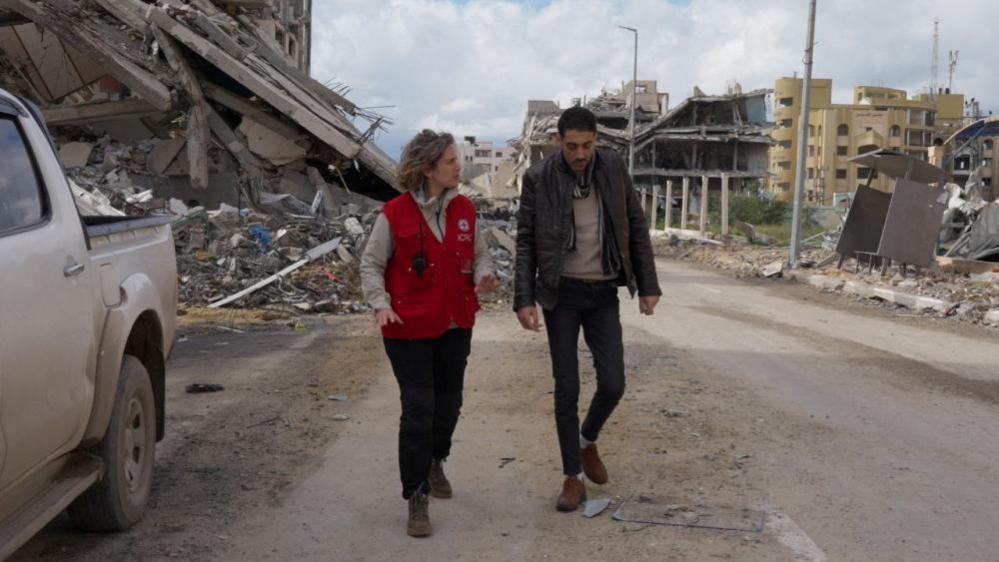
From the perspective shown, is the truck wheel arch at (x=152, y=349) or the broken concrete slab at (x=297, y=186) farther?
the broken concrete slab at (x=297, y=186)

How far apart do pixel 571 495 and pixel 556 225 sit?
1336 mm

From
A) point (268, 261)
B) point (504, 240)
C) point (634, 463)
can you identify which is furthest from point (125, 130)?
point (634, 463)

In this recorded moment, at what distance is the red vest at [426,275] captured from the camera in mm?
4520

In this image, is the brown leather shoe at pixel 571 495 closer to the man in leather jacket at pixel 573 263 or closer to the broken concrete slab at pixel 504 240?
the man in leather jacket at pixel 573 263

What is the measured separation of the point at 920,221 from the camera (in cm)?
1853

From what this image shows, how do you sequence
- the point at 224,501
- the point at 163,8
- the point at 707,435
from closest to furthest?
the point at 224,501
the point at 707,435
the point at 163,8

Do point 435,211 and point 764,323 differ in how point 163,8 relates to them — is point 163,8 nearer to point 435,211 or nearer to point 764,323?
point 764,323

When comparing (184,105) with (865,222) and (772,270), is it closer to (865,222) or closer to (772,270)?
(772,270)

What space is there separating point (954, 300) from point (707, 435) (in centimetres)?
1079

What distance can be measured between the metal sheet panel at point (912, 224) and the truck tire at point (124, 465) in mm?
16451

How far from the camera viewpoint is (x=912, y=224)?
18609 millimetres

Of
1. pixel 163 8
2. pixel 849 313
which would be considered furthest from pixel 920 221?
pixel 163 8

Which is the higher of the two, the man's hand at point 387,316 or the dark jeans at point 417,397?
the man's hand at point 387,316

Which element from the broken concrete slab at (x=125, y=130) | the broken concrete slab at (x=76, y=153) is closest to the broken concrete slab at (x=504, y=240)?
the broken concrete slab at (x=125, y=130)
